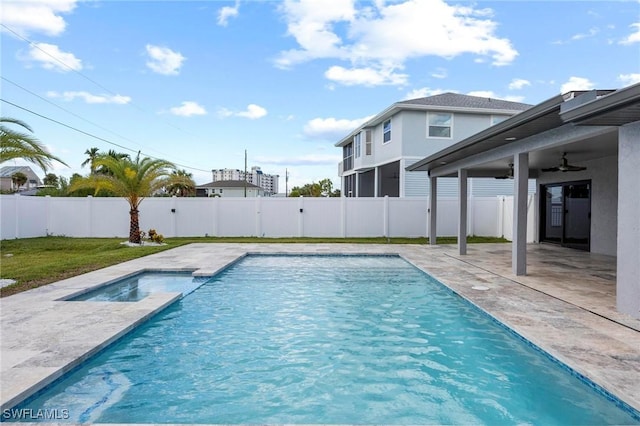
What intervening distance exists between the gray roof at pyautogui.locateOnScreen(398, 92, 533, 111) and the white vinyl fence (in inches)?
182

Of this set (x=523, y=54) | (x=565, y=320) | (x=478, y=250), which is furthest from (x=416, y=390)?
(x=523, y=54)

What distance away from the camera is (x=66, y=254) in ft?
39.2

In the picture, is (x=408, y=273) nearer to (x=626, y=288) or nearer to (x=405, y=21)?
(x=626, y=288)

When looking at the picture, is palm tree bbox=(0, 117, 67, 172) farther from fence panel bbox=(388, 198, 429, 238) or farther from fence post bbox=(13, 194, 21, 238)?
fence panel bbox=(388, 198, 429, 238)

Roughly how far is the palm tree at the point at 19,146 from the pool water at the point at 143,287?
180 inches

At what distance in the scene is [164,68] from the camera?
1898 centimetres

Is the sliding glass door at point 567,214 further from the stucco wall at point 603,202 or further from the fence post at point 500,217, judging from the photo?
the fence post at point 500,217

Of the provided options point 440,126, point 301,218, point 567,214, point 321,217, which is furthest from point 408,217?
point 567,214

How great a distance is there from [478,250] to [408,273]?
15.8ft

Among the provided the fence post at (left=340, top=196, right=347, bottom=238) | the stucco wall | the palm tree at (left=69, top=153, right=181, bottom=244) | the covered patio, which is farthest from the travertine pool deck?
the fence post at (left=340, top=196, right=347, bottom=238)

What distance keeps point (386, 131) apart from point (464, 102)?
3.99 meters

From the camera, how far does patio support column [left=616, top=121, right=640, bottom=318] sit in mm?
5152

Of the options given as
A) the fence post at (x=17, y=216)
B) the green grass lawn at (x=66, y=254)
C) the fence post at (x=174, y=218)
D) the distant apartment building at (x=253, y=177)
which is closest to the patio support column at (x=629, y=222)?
the green grass lawn at (x=66, y=254)

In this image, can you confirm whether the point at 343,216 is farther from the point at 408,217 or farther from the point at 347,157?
the point at 347,157
